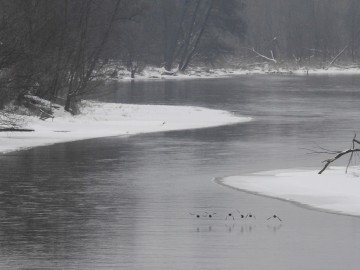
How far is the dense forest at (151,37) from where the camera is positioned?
35.7 metres

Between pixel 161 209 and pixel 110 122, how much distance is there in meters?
21.7

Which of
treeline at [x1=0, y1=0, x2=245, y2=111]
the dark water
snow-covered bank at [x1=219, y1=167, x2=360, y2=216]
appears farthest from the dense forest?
snow-covered bank at [x1=219, y1=167, x2=360, y2=216]

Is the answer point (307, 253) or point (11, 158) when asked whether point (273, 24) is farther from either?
point (307, 253)

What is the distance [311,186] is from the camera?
20812mm

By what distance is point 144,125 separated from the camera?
38625 mm

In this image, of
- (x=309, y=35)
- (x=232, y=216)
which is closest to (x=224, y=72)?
(x=309, y=35)

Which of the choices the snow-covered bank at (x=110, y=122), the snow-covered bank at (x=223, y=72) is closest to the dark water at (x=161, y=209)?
the snow-covered bank at (x=110, y=122)

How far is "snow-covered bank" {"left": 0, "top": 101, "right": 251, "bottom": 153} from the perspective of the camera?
3238 cm

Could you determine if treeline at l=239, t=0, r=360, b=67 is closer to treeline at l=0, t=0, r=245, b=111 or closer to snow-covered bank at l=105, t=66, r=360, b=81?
snow-covered bank at l=105, t=66, r=360, b=81

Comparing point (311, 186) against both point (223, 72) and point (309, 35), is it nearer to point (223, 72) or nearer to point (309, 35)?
point (223, 72)

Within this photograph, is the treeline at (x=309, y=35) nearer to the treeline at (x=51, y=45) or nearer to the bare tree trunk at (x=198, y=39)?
the bare tree trunk at (x=198, y=39)

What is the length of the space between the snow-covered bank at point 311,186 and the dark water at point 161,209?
1.65 ft

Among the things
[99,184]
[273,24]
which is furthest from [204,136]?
[273,24]

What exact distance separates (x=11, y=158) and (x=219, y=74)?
8179 cm
